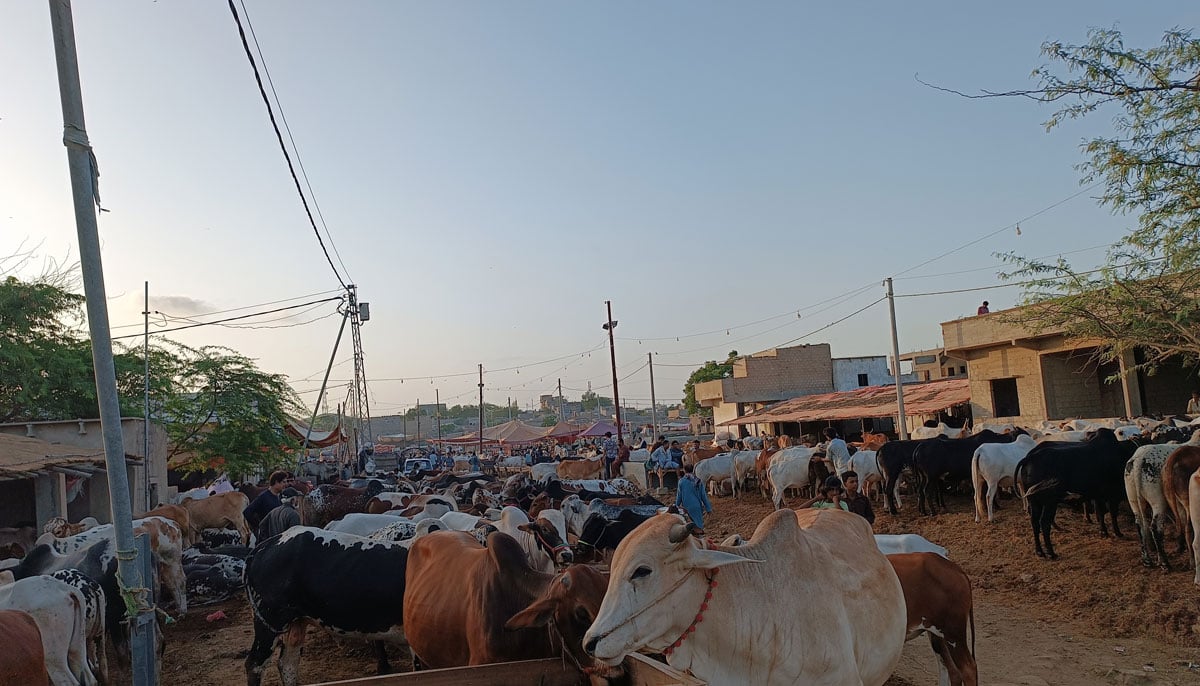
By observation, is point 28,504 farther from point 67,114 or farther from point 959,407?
point 959,407

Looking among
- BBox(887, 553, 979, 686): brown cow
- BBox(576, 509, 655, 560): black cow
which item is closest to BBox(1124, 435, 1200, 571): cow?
BBox(887, 553, 979, 686): brown cow

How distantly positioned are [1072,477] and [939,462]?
4165 millimetres

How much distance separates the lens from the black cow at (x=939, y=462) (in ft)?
50.9

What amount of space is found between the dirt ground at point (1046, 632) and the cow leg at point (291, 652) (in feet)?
3.23

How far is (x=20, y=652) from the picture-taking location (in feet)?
13.9

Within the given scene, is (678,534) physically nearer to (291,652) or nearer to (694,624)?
(694,624)

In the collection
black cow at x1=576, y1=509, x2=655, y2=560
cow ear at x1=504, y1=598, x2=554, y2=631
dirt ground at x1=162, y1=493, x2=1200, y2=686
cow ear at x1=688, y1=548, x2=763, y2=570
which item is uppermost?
cow ear at x1=688, y1=548, x2=763, y2=570

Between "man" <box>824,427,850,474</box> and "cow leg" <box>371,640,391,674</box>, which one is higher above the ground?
"man" <box>824,427,850,474</box>

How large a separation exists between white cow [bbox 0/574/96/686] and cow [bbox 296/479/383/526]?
27.9 ft

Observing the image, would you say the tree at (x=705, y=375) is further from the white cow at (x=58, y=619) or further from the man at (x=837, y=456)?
the white cow at (x=58, y=619)

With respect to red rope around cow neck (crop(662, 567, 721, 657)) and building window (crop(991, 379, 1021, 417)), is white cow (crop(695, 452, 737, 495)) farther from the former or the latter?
red rope around cow neck (crop(662, 567, 721, 657))

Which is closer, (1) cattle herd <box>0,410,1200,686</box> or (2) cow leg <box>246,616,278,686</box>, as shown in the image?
(1) cattle herd <box>0,410,1200,686</box>

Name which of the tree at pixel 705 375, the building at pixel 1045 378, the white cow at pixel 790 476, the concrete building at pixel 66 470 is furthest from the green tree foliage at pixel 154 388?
the tree at pixel 705 375

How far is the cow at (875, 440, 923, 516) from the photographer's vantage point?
1616 centimetres
